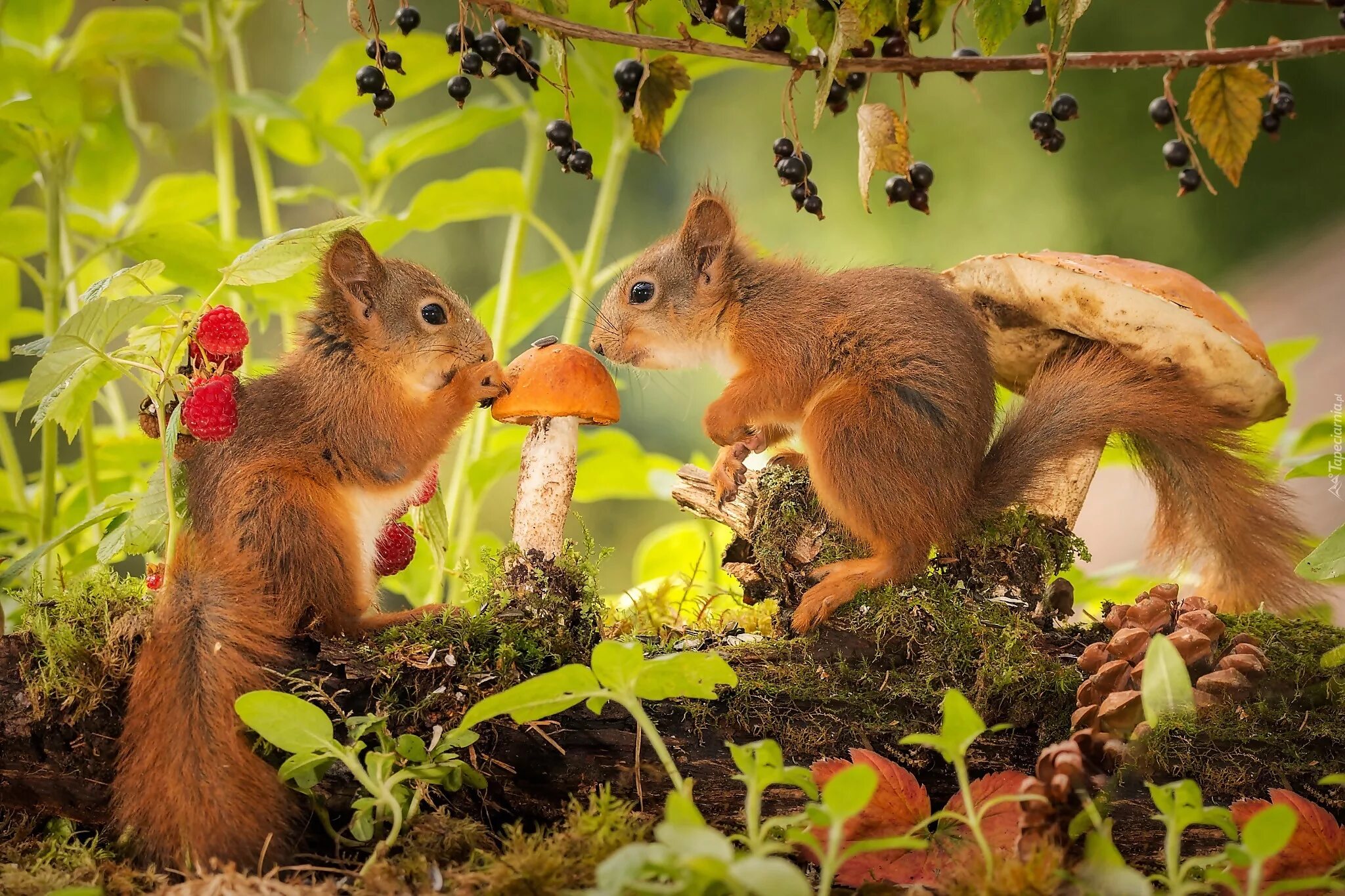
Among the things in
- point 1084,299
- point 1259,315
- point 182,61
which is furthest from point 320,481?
point 1259,315

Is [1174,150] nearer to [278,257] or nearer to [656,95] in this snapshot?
[656,95]

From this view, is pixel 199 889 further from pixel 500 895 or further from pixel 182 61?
pixel 182 61

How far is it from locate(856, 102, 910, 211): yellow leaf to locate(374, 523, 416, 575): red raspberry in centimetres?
82

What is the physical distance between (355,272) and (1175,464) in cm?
118

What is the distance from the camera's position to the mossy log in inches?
46.3

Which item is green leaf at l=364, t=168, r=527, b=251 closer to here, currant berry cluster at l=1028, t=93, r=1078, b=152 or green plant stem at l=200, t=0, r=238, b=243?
green plant stem at l=200, t=0, r=238, b=243

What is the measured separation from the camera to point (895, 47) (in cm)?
131

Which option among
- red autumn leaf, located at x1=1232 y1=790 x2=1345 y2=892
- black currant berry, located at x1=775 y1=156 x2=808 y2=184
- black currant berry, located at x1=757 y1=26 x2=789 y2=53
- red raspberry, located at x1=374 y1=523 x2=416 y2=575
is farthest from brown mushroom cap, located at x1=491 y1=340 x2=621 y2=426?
red autumn leaf, located at x1=1232 y1=790 x2=1345 y2=892

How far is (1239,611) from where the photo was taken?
1.48 m

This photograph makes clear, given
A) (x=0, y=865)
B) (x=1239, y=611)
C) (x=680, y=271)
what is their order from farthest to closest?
1. (x=680, y=271)
2. (x=1239, y=611)
3. (x=0, y=865)

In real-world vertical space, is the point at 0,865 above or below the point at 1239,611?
below

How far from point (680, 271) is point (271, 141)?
1.08 m

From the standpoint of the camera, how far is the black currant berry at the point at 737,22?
1188 millimetres

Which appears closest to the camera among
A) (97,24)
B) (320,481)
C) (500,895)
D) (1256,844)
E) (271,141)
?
(1256,844)
